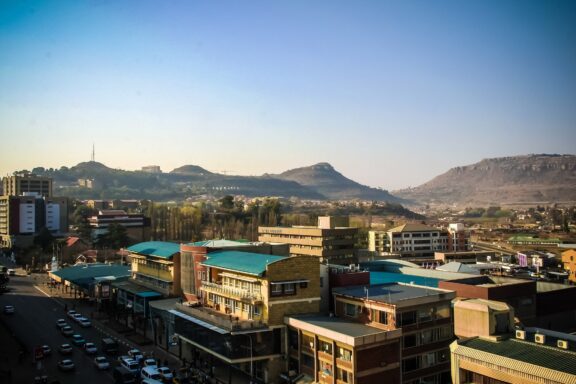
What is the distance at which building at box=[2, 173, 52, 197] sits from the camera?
107125mm

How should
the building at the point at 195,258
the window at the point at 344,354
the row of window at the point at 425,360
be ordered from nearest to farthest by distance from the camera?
the window at the point at 344,354
the row of window at the point at 425,360
the building at the point at 195,258

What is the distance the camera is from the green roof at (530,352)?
17.0 metres

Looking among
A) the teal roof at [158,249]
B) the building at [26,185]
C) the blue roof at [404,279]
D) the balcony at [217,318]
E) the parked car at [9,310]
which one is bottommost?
the parked car at [9,310]

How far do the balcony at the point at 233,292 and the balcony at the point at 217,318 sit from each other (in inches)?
38.9

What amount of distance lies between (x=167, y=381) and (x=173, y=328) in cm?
621

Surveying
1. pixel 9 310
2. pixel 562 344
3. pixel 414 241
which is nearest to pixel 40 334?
pixel 9 310

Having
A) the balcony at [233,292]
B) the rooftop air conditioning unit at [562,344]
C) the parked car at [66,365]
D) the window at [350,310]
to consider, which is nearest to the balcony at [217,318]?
the balcony at [233,292]

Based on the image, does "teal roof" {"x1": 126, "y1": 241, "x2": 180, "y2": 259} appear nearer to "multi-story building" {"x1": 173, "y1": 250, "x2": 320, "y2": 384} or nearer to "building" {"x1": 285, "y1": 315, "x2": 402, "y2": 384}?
"multi-story building" {"x1": 173, "y1": 250, "x2": 320, "y2": 384}

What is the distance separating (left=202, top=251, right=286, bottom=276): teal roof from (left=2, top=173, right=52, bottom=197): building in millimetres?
89928

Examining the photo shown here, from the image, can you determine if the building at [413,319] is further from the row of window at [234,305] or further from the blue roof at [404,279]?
the blue roof at [404,279]

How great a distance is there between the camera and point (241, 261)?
26344 mm

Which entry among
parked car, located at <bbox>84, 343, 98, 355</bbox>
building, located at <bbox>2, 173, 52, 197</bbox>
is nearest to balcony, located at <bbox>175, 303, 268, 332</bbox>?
parked car, located at <bbox>84, 343, 98, 355</bbox>

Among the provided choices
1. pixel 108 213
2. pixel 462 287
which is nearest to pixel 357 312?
pixel 462 287

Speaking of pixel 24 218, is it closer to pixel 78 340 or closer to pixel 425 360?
pixel 78 340
